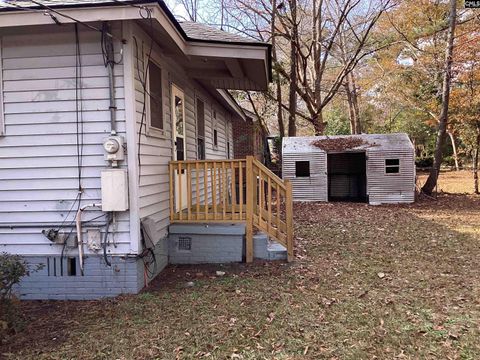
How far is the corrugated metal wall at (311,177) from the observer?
12.9 m

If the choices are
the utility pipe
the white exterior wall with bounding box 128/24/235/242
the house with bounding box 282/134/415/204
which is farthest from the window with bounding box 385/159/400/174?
the utility pipe

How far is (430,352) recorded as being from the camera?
2957 mm

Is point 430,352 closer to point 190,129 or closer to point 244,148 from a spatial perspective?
point 190,129

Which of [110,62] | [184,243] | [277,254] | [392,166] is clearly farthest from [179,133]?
[392,166]

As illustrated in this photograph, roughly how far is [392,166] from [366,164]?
82cm

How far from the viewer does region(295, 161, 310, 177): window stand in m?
13.1

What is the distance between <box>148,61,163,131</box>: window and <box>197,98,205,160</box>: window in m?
2.92

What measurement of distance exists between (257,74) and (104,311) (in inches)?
184

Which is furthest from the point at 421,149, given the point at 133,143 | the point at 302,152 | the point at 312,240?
the point at 133,143

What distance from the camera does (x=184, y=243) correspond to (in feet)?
18.4

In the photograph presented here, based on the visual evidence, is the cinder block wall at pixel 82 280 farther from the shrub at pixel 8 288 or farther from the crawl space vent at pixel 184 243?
the crawl space vent at pixel 184 243

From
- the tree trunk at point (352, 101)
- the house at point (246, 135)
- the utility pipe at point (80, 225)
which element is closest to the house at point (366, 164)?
the house at point (246, 135)

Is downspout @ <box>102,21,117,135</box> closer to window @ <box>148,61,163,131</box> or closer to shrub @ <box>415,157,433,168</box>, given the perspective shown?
window @ <box>148,61,163,131</box>

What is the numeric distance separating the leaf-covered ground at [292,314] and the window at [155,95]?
7.04 feet
